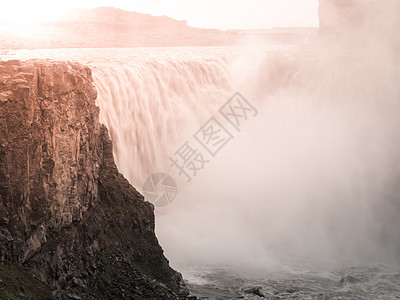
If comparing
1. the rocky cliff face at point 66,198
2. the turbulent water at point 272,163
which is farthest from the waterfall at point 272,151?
the rocky cliff face at point 66,198

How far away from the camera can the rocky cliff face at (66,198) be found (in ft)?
57.9

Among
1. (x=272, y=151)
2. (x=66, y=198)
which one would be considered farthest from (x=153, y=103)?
(x=66, y=198)

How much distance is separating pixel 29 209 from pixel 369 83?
33.6m

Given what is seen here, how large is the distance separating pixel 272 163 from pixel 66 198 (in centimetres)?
2775

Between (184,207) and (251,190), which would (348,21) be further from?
(184,207)

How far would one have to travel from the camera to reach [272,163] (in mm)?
45969

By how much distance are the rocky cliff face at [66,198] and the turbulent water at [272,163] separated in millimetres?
5325

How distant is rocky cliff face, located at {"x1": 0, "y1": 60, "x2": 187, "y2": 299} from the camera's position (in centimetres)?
1764

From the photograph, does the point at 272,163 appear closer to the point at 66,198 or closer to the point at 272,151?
the point at 272,151

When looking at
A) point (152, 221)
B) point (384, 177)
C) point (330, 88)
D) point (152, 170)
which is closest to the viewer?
point (152, 221)

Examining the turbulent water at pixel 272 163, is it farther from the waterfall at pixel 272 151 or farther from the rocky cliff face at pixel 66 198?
the rocky cliff face at pixel 66 198

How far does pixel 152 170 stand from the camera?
37875 millimetres

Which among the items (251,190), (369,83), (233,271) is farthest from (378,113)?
(233,271)

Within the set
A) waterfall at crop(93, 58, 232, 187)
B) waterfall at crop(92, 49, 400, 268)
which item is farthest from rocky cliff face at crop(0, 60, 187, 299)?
waterfall at crop(93, 58, 232, 187)
